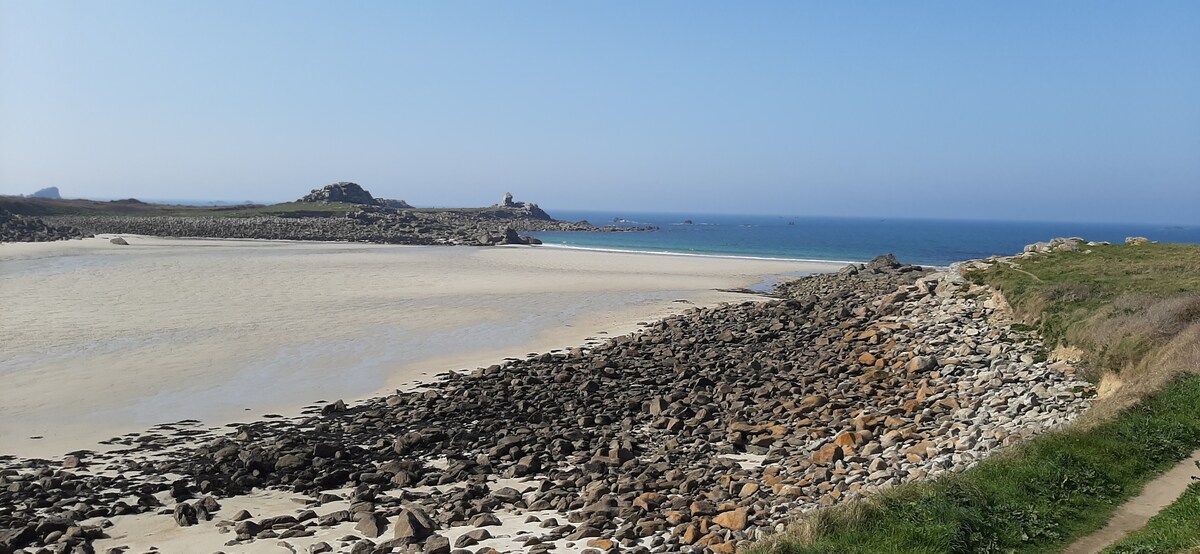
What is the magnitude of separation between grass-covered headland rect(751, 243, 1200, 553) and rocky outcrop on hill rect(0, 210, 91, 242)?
245 feet

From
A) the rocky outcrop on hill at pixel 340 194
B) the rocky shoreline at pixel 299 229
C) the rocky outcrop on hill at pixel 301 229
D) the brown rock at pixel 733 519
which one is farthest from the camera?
the rocky outcrop on hill at pixel 340 194

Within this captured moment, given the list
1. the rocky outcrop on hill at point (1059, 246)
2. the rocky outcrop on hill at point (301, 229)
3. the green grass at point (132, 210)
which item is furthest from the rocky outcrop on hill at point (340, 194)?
the rocky outcrop on hill at point (1059, 246)

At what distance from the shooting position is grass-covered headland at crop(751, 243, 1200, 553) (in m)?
7.26

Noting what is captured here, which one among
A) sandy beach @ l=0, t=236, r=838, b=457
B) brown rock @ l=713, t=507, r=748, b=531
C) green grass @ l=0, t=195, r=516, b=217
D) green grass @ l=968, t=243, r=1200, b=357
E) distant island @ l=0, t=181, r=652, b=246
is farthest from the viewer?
green grass @ l=0, t=195, r=516, b=217

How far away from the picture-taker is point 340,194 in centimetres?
13638

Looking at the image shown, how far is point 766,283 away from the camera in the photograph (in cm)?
4756

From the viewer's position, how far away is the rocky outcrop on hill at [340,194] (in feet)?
444

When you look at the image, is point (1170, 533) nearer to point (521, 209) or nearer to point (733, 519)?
point (733, 519)

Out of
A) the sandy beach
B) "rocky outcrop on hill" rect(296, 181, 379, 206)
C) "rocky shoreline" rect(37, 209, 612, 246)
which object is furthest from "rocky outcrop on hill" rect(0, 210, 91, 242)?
"rocky outcrop on hill" rect(296, 181, 379, 206)

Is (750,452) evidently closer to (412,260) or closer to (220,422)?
(220,422)

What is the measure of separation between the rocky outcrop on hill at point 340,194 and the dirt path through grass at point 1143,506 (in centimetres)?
13615

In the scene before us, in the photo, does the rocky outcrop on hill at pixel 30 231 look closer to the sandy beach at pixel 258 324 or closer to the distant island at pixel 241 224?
the distant island at pixel 241 224

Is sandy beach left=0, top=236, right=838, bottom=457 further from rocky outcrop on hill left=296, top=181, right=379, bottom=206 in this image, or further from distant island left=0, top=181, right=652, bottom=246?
rocky outcrop on hill left=296, top=181, right=379, bottom=206

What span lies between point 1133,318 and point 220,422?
18.1 metres
